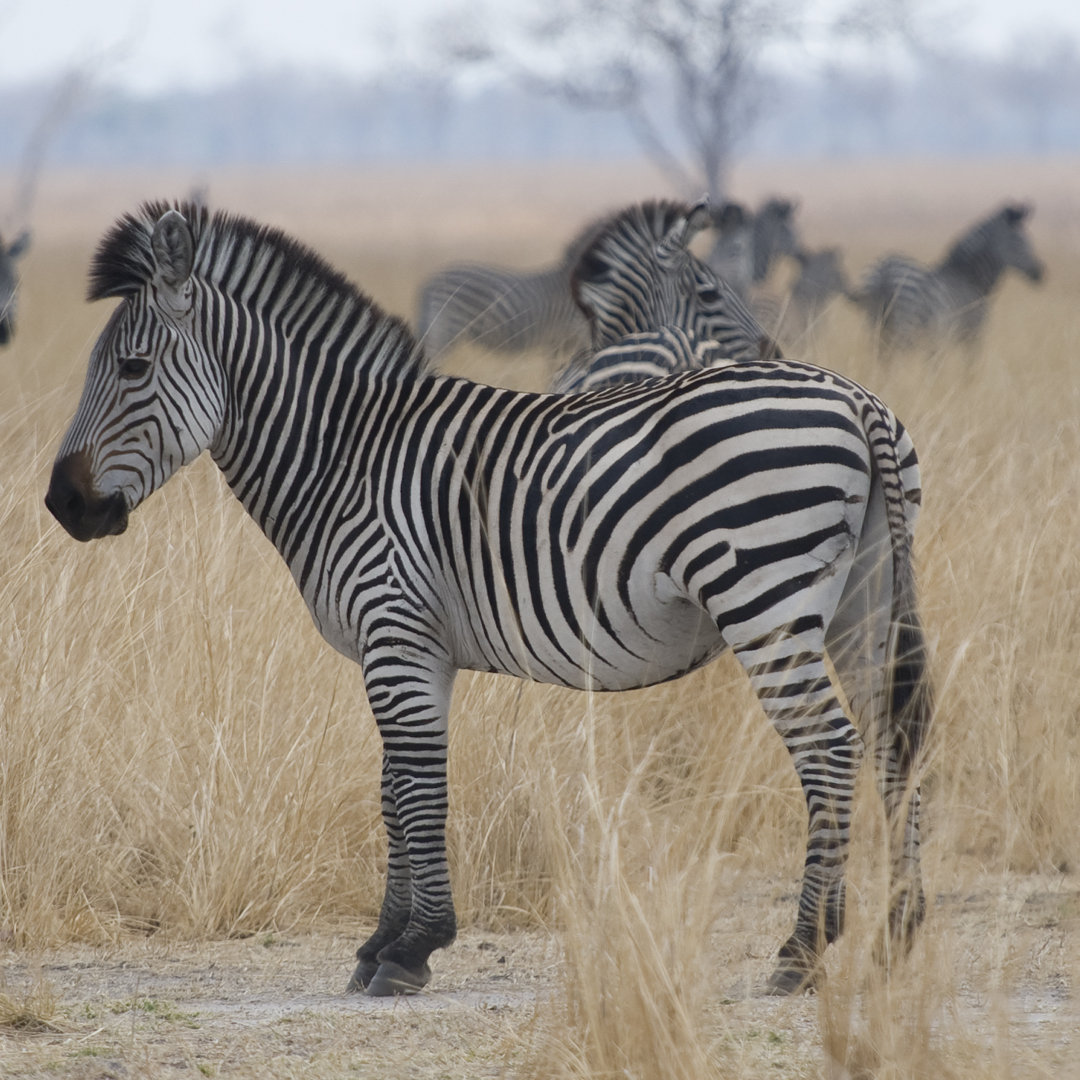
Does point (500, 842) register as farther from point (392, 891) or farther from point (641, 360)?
point (641, 360)

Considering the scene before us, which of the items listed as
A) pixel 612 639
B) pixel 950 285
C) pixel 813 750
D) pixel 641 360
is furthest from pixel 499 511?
pixel 950 285

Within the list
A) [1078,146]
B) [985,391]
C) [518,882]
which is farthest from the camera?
[1078,146]

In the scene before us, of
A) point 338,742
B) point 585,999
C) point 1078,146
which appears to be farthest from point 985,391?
point 1078,146

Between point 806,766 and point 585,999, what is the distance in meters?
0.89

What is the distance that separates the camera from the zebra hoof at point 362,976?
3.97 m

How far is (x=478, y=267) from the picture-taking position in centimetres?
1717

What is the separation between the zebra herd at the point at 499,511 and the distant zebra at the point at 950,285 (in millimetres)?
9434

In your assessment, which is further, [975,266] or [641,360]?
[975,266]

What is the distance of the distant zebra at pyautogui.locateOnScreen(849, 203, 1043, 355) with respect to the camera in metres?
14.0

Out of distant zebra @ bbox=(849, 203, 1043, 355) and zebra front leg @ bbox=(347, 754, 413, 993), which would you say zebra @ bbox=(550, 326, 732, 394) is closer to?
zebra front leg @ bbox=(347, 754, 413, 993)

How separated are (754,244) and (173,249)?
45.3 feet

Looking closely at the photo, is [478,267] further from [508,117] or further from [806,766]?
[508,117]

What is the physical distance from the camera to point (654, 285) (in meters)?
7.27

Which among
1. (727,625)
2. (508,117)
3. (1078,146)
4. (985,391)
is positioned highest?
(508,117)
